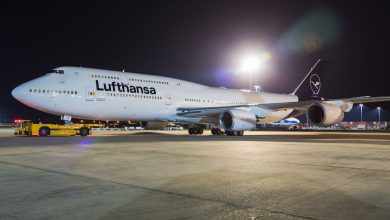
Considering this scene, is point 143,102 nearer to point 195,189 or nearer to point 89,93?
point 89,93

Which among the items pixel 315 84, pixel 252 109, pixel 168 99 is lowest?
pixel 252 109

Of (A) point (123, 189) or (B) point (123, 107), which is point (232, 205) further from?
(B) point (123, 107)

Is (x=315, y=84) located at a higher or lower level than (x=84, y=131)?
higher

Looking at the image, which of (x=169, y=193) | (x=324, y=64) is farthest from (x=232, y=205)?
(x=324, y=64)

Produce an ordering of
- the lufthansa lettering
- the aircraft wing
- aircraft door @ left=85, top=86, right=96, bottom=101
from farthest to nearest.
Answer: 1. the aircraft wing
2. the lufthansa lettering
3. aircraft door @ left=85, top=86, right=96, bottom=101

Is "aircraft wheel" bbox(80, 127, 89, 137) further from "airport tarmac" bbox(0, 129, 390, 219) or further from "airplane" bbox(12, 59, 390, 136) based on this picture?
"airport tarmac" bbox(0, 129, 390, 219)

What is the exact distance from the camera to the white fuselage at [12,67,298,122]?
1941 centimetres

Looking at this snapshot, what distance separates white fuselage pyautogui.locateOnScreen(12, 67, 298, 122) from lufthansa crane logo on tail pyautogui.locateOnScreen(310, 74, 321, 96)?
13438 millimetres

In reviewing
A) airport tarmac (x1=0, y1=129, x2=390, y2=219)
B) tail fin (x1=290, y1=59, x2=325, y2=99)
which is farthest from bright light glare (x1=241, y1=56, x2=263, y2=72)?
airport tarmac (x1=0, y1=129, x2=390, y2=219)

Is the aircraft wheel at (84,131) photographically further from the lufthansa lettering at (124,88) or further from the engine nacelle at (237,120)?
the engine nacelle at (237,120)

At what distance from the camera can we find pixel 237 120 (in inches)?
853

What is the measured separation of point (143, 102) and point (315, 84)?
19.6 m

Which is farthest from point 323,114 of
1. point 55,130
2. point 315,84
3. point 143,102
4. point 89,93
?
point 55,130

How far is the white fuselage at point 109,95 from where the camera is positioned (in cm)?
1941
